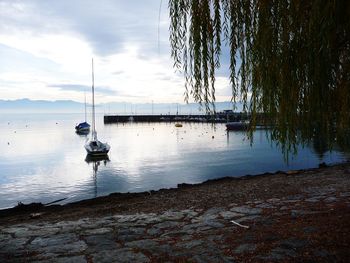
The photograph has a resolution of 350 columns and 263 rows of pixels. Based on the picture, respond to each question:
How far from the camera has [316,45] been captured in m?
3.38

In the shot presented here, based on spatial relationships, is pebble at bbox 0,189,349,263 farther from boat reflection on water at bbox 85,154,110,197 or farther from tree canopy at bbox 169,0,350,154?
boat reflection on water at bbox 85,154,110,197

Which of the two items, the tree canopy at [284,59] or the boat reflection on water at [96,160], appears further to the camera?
the boat reflection on water at [96,160]

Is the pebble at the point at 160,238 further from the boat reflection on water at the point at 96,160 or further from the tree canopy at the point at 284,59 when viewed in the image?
the boat reflection on water at the point at 96,160

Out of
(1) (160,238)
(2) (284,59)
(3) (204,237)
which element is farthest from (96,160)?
(2) (284,59)

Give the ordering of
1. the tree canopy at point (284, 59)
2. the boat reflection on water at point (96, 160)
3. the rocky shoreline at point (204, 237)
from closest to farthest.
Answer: the tree canopy at point (284, 59)
the rocky shoreline at point (204, 237)
the boat reflection on water at point (96, 160)

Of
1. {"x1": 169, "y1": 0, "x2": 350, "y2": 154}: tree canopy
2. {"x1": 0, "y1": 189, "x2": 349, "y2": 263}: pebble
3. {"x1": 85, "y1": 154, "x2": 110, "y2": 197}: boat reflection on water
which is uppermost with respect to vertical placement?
{"x1": 169, "y1": 0, "x2": 350, "y2": 154}: tree canopy

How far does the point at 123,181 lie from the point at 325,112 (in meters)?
28.7

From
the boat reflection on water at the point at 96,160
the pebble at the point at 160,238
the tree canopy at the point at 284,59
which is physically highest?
the tree canopy at the point at 284,59

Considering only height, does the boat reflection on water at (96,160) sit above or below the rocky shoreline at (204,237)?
below

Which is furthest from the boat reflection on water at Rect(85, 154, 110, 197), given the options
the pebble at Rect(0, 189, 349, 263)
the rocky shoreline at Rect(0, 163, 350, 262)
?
the rocky shoreline at Rect(0, 163, 350, 262)

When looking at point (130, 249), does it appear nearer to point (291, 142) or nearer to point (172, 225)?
point (172, 225)

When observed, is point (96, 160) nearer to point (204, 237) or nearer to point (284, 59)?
point (204, 237)

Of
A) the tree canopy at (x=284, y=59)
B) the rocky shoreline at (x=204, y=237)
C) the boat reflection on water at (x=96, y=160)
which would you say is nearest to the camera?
the tree canopy at (x=284, y=59)

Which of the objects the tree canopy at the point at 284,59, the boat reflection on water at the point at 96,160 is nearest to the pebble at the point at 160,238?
the tree canopy at the point at 284,59
